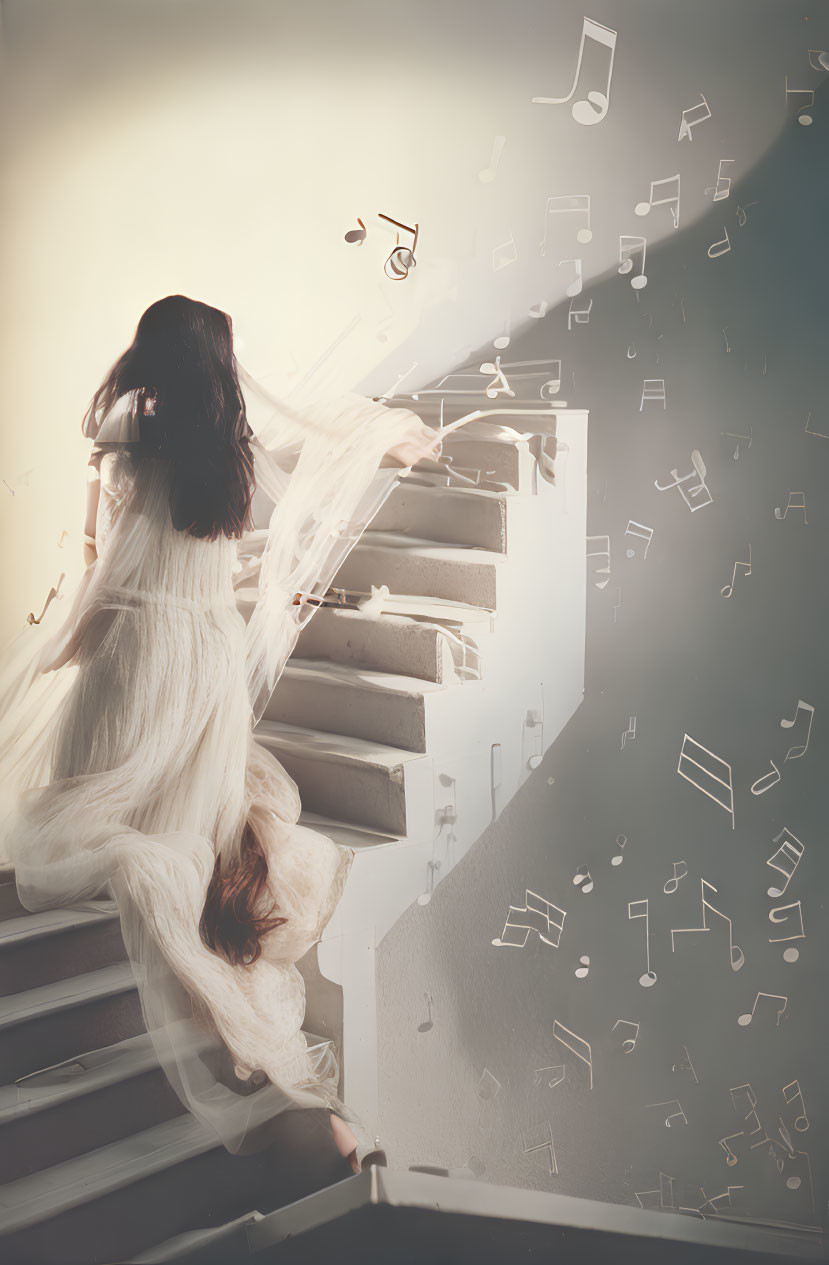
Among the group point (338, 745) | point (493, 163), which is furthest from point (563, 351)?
point (338, 745)

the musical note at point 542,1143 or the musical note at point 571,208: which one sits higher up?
the musical note at point 571,208

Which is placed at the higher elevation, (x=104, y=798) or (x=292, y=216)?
(x=292, y=216)

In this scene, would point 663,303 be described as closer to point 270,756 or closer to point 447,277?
point 447,277

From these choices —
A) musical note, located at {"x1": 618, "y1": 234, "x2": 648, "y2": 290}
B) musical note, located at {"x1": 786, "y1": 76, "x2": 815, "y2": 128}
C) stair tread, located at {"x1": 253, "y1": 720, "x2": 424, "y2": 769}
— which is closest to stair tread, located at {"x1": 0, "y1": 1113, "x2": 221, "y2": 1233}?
stair tread, located at {"x1": 253, "y1": 720, "x2": 424, "y2": 769}

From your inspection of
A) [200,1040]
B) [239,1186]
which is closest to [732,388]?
[200,1040]

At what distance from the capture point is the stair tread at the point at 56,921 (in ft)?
6.00

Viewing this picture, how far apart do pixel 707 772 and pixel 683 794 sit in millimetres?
71

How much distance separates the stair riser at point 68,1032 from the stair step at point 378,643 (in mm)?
661

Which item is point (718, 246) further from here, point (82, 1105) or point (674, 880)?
point (82, 1105)

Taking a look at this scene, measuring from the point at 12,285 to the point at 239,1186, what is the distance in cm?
155

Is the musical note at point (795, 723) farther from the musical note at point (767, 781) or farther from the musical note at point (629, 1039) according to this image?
the musical note at point (629, 1039)

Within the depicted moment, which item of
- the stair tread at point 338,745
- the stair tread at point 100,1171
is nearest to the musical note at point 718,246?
the stair tread at point 338,745

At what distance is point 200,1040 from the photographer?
1882 millimetres

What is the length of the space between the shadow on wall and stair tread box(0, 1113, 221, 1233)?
1.69ft
